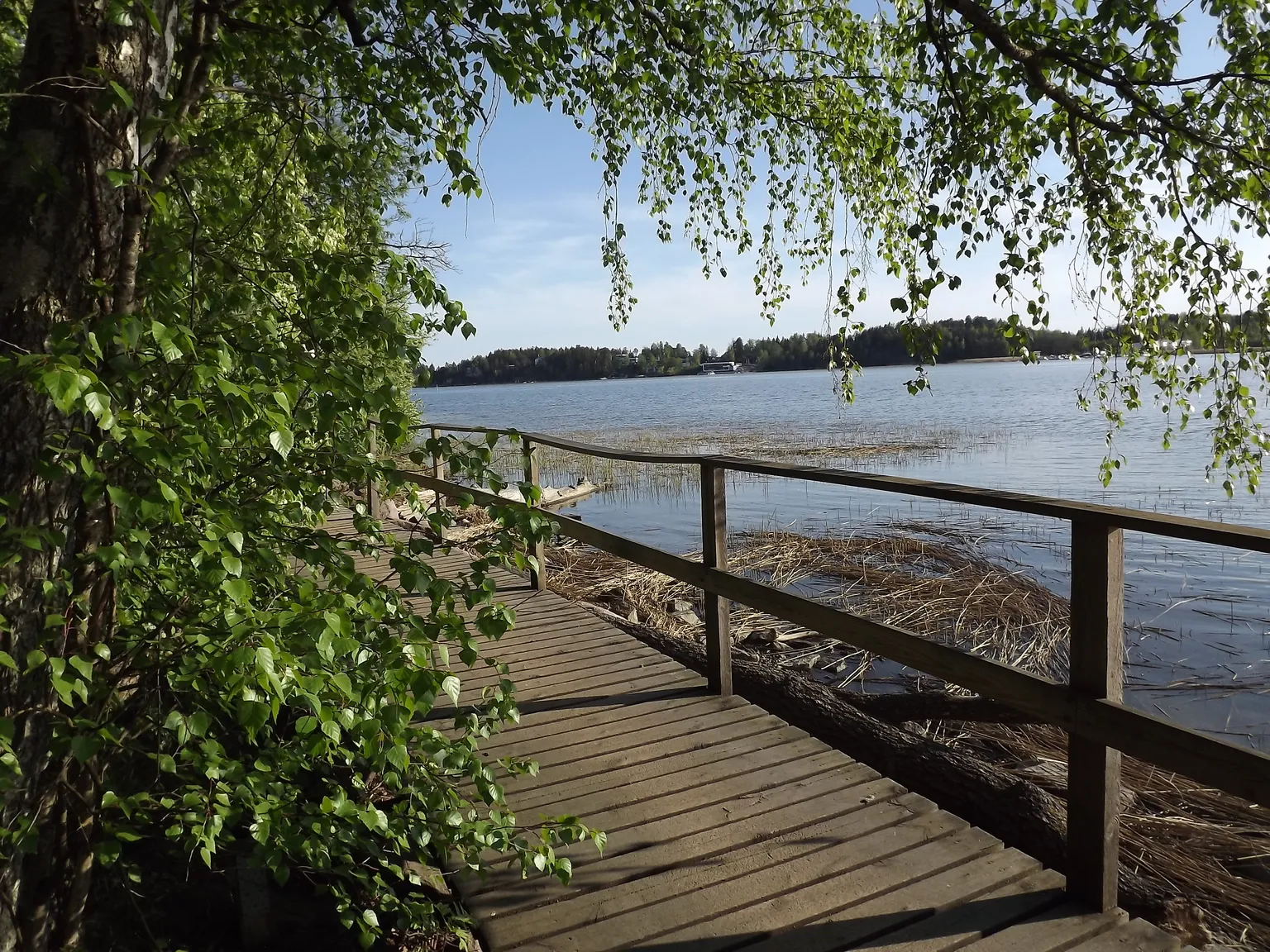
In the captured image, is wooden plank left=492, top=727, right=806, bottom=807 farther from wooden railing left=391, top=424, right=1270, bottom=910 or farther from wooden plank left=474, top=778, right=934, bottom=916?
wooden railing left=391, top=424, right=1270, bottom=910

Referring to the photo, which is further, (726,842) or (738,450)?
(738,450)

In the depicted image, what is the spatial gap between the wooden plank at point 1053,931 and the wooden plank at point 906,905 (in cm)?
8

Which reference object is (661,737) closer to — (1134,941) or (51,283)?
(1134,941)

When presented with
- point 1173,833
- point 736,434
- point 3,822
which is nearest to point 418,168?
point 3,822

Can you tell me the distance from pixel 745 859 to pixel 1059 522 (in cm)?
1176

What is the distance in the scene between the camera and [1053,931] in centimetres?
246

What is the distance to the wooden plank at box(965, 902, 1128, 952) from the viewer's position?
241 cm

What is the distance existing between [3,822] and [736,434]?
2731 cm

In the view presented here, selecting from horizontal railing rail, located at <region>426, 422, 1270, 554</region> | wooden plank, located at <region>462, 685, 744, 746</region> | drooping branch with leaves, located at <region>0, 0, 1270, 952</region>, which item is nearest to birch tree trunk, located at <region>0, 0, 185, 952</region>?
drooping branch with leaves, located at <region>0, 0, 1270, 952</region>

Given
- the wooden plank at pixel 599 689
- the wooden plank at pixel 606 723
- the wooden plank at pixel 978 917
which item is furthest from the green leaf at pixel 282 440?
the wooden plank at pixel 599 689

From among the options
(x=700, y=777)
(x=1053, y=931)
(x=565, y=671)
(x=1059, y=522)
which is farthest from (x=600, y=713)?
(x=1059, y=522)

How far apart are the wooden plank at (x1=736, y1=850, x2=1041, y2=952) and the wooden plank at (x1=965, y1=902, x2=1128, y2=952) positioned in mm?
83

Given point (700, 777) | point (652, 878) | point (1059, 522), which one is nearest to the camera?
point (652, 878)

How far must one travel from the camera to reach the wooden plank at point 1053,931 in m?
2.41
